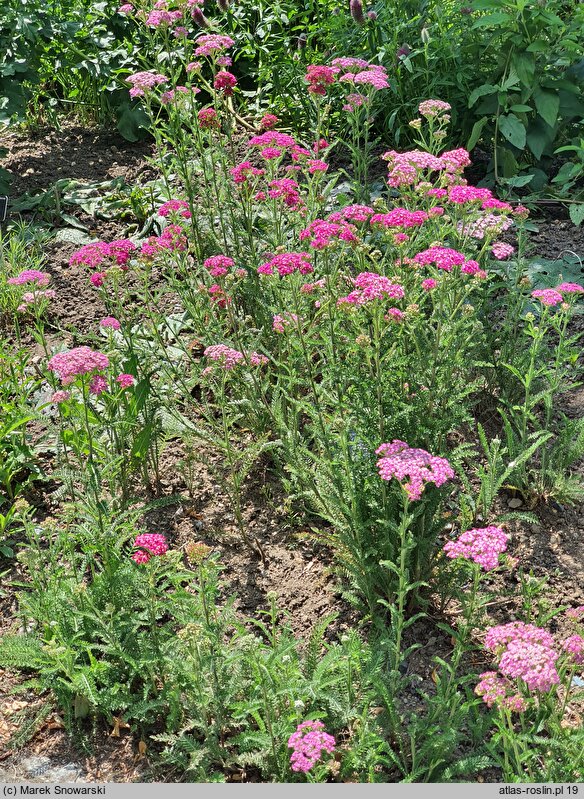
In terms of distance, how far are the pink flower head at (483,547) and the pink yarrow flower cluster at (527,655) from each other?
0.54ft

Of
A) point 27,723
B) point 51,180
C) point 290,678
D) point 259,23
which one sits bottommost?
point 27,723

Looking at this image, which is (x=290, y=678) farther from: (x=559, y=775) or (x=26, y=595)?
(x=26, y=595)

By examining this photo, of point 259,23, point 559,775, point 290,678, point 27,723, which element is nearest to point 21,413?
point 27,723

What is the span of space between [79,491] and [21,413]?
395 millimetres

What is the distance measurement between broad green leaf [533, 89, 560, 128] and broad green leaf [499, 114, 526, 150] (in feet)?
0.39

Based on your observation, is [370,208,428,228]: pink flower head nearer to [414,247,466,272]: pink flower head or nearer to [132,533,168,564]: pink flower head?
[414,247,466,272]: pink flower head

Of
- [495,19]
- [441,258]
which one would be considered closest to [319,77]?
[495,19]

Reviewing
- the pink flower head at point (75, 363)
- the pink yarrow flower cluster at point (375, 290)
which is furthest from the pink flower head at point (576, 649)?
the pink flower head at point (75, 363)

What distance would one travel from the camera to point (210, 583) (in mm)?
2676

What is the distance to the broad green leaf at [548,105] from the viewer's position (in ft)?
15.2

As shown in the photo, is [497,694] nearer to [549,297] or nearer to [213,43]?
[549,297]

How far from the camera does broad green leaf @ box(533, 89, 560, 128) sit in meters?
4.64

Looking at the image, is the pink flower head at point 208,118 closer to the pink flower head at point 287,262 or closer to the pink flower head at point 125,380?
the pink flower head at point 287,262

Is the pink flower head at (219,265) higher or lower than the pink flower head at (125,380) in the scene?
higher
